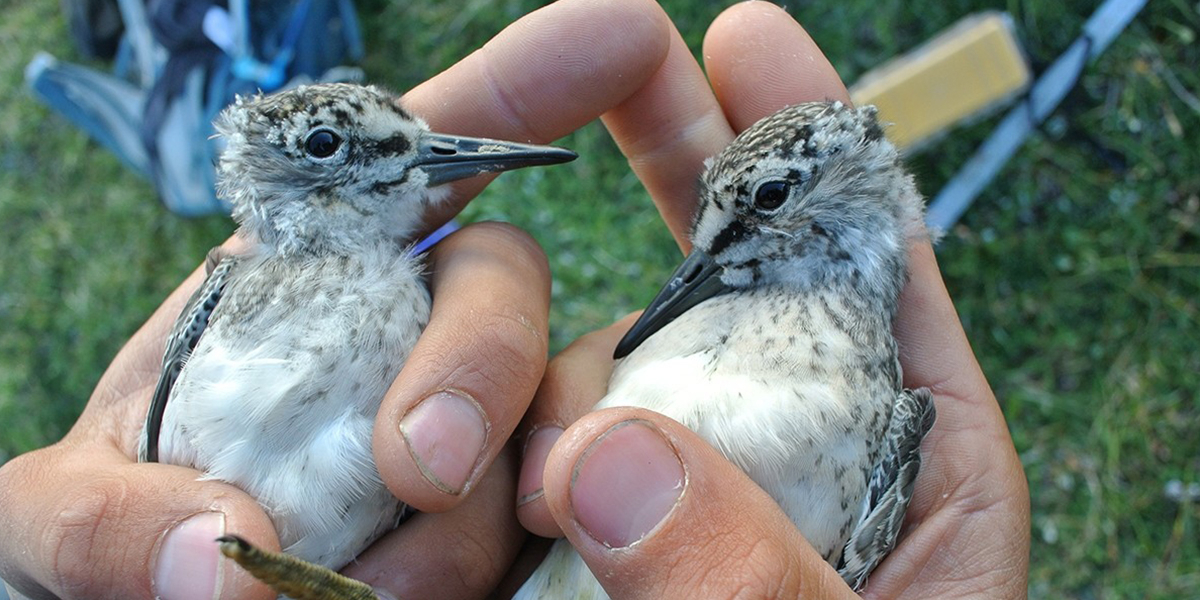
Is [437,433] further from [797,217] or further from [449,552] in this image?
[797,217]

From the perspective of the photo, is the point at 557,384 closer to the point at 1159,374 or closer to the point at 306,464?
the point at 306,464

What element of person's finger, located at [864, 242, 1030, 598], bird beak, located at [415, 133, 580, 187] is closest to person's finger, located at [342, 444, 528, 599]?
bird beak, located at [415, 133, 580, 187]

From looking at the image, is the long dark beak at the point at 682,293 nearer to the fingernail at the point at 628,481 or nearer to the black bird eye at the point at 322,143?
the fingernail at the point at 628,481

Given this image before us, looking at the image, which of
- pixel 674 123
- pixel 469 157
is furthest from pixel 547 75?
pixel 674 123

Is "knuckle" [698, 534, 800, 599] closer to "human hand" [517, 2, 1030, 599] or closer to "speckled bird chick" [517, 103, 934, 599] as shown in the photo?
"human hand" [517, 2, 1030, 599]

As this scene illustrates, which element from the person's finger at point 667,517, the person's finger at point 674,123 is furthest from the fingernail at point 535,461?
the person's finger at point 674,123

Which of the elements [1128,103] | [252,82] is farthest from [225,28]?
[1128,103]
